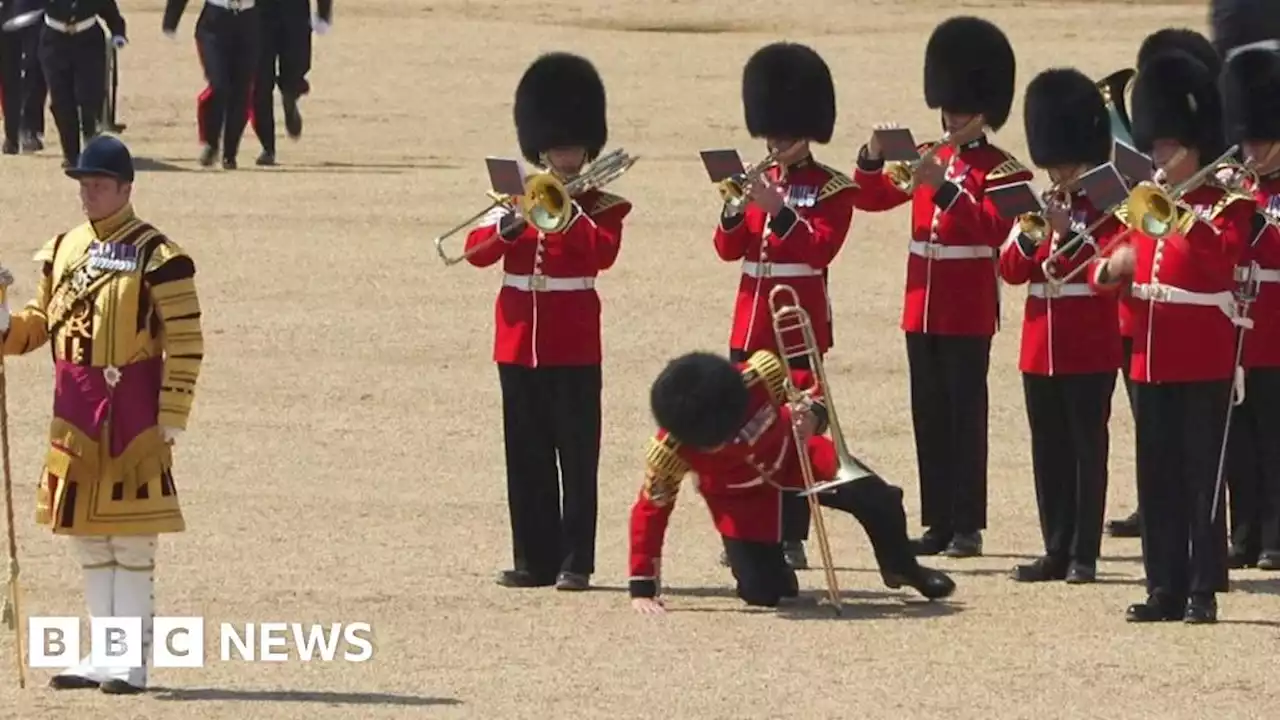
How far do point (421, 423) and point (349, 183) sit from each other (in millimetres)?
5682

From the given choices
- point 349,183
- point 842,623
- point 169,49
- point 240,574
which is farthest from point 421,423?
point 169,49

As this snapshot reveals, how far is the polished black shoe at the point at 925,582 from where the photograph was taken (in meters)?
10.1

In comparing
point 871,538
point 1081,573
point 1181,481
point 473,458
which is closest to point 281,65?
point 473,458

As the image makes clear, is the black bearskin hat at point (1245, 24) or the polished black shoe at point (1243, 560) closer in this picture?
Result: the polished black shoe at point (1243, 560)

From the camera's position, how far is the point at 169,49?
80.6ft

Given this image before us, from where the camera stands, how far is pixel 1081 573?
10445mm

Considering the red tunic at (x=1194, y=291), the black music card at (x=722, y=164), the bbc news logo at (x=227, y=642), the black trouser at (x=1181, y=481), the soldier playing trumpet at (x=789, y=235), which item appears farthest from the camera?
the soldier playing trumpet at (x=789, y=235)

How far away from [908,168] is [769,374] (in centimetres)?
101

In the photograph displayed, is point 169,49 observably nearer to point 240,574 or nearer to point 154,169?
point 154,169

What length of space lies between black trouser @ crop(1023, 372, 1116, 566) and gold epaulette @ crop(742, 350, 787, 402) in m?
0.95

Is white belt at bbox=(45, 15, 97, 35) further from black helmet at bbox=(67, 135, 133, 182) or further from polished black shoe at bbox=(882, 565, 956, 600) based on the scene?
black helmet at bbox=(67, 135, 133, 182)

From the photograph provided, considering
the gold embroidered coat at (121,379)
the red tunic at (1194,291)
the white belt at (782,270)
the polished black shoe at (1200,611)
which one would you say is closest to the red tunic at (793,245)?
the white belt at (782,270)

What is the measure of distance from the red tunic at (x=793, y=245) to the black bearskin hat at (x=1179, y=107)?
992mm

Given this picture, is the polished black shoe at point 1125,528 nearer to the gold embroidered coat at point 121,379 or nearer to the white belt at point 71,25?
the gold embroidered coat at point 121,379
